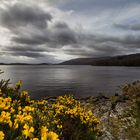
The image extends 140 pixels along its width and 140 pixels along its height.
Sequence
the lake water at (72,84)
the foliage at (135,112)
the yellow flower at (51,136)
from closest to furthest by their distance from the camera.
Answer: the yellow flower at (51,136), the foliage at (135,112), the lake water at (72,84)

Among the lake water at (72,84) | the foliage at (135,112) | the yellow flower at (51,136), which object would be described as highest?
the yellow flower at (51,136)

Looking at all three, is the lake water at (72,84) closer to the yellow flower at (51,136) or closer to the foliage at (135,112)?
the foliage at (135,112)

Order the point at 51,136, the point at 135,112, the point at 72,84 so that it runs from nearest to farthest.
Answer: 1. the point at 51,136
2. the point at 135,112
3. the point at 72,84

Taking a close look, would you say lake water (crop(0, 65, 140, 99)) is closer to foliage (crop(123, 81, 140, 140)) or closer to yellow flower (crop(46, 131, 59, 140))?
foliage (crop(123, 81, 140, 140))

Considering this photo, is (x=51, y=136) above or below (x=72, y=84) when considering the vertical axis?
above

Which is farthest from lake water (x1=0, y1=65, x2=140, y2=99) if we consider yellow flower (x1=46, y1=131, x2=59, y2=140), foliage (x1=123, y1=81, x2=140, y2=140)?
yellow flower (x1=46, y1=131, x2=59, y2=140)

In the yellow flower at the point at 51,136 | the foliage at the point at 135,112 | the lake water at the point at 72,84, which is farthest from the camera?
the lake water at the point at 72,84

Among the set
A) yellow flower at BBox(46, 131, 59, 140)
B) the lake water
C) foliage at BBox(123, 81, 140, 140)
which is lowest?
the lake water

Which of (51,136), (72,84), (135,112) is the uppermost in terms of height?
(51,136)

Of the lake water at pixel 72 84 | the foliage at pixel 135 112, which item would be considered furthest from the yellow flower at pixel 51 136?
the lake water at pixel 72 84

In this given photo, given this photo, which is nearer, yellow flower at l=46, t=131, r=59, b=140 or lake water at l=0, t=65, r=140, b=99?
yellow flower at l=46, t=131, r=59, b=140

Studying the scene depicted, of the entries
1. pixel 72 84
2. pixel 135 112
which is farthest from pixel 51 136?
pixel 72 84

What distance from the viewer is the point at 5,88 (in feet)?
26.2

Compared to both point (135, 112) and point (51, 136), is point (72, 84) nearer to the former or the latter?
point (135, 112)
